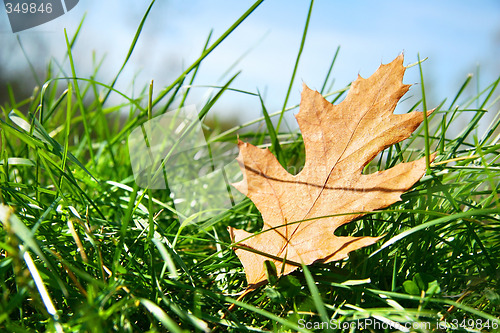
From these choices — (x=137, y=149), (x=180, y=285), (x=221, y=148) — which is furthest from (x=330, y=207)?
(x=221, y=148)

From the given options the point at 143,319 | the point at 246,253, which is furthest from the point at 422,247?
the point at 143,319

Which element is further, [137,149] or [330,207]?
[137,149]

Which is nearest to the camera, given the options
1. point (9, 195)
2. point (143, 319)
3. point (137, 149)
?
point (143, 319)

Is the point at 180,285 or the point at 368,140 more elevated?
the point at 368,140

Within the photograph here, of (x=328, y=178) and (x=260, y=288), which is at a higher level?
(x=328, y=178)

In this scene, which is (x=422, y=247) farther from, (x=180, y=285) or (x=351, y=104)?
(x=180, y=285)

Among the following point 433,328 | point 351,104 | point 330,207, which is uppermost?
point 351,104

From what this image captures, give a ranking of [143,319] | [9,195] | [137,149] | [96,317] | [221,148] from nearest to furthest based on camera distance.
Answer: [96,317]
[143,319]
[9,195]
[137,149]
[221,148]
